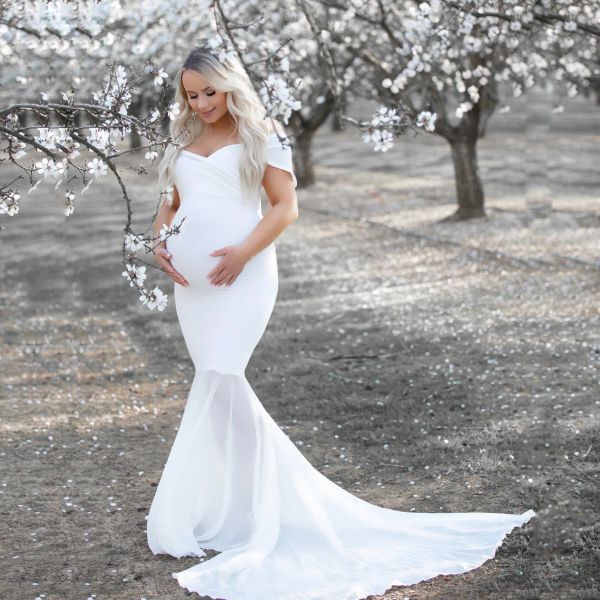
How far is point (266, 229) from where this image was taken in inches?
166

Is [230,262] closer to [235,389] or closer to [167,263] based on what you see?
[167,263]

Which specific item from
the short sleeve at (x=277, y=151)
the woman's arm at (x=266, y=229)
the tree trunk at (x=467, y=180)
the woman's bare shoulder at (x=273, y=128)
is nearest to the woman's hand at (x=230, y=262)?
the woman's arm at (x=266, y=229)

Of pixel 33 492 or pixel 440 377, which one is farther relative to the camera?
pixel 440 377

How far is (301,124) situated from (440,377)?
14320 mm

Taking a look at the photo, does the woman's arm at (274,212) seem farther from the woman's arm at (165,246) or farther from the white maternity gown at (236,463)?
the woman's arm at (165,246)

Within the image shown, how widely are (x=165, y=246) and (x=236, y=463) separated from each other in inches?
41.7

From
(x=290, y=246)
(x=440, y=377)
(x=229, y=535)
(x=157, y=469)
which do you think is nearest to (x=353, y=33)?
(x=290, y=246)

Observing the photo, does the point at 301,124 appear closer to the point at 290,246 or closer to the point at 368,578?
the point at 290,246

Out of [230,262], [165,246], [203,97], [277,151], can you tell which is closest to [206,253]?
[230,262]

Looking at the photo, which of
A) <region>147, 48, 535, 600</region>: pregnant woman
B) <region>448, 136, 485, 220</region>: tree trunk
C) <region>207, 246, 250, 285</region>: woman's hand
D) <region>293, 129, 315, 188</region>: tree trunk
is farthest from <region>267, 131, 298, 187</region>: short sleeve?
<region>293, 129, 315, 188</region>: tree trunk

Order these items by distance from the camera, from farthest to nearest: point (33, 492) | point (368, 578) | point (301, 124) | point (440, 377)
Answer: point (301, 124) → point (440, 377) → point (33, 492) → point (368, 578)

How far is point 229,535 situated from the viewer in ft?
14.1

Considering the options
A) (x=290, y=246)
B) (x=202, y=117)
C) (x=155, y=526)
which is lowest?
(x=290, y=246)

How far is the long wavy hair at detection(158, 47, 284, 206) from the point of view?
4.20 m
